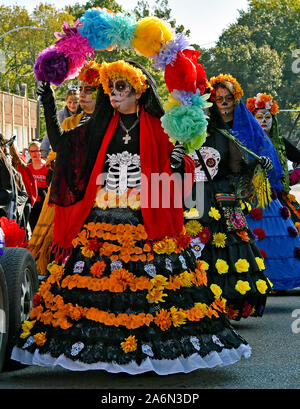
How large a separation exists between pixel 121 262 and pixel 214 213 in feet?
8.04

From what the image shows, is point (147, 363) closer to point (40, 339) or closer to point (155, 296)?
point (155, 296)

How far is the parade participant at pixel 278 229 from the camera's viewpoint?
419 inches

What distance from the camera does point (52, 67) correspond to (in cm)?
682

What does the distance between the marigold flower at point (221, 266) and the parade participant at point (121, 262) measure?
73.9 inches

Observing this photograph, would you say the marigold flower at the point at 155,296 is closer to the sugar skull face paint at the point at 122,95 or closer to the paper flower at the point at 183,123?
the paper flower at the point at 183,123

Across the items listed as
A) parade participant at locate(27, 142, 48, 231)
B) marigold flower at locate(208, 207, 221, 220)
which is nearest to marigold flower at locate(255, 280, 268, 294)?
marigold flower at locate(208, 207, 221, 220)

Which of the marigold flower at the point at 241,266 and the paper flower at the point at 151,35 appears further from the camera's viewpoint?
the marigold flower at the point at 241,266

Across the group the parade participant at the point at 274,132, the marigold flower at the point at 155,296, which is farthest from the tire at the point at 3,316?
the parade participant at the point at 274,132

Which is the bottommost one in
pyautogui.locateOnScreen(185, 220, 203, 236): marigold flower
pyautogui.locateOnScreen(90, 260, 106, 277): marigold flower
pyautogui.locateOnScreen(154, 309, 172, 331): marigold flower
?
pyautogui.locateOnScreen(154, 309, 172, 331): marigold flower

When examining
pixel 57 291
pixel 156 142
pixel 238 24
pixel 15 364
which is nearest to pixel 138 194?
pixel 156 142

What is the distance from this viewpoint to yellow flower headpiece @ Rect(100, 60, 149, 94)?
6.82 m

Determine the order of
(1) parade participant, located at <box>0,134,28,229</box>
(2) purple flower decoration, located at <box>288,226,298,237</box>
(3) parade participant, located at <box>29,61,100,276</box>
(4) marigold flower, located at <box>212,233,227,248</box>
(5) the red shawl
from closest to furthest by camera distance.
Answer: (5) the red shawl < (4) marigold flower, located at <box>212,233,227,248</box> < (3) parade participant, located at <box>29,61,100,276</box> < (1) parade participant, located at <box>0,134,28,229</box> < (2) purple flower decoration, located at <box>288,226,298,237</box>

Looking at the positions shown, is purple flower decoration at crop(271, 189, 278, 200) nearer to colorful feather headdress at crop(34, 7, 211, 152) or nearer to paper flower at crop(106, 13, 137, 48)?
colorful feather headdress at crop(34, 7, 211, 152)
